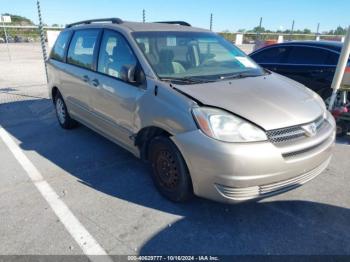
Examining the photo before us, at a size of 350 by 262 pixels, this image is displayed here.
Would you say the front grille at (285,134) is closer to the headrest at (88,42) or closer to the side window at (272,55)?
the headrest at (88,42)

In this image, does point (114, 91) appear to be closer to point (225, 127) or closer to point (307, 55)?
point (225, 127)

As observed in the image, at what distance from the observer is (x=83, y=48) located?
179 inches

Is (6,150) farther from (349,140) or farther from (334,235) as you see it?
(349,140)

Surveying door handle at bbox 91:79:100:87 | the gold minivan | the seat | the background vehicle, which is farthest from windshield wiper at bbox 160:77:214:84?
the background vehicle

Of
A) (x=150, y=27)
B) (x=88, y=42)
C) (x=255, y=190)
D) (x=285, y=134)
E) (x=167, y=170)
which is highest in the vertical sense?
(x=150, y=27)

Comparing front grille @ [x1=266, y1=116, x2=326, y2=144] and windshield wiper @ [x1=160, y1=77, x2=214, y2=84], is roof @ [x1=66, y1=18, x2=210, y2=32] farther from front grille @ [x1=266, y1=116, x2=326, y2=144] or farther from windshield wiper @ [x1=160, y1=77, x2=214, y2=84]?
front grille @ [x1=266, y1=116, x2=326, y2=144]

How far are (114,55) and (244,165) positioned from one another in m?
2.21

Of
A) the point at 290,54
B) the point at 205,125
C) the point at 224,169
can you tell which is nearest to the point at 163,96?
the point at 205,125

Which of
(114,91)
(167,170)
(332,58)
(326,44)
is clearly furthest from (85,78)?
(326,44)

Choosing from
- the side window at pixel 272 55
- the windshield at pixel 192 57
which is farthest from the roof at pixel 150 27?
the side window at pixel 272 55

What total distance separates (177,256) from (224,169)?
0.81 meters

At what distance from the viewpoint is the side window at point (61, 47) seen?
17.1ft

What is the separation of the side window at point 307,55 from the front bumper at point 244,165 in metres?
3.35

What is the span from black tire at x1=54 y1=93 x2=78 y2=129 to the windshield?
8.26 ft
